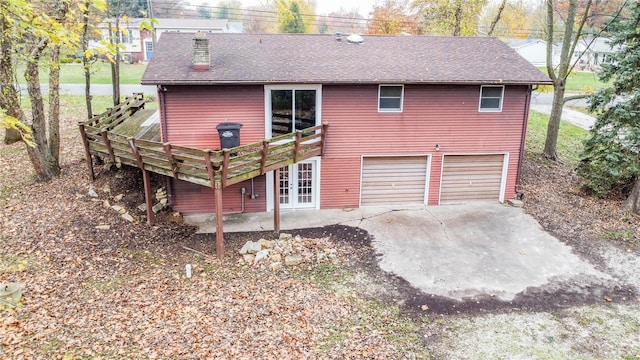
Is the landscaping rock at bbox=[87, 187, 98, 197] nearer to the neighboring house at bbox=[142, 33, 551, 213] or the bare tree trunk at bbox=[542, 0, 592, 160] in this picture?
the neighboring house at bbox=[142, 33, 551, 213]

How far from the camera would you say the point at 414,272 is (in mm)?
10562

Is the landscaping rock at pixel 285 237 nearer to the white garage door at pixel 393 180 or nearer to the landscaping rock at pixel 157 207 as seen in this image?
the white garage door at pixel 393 180

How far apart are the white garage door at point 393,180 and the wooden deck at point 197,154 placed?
6.61ft

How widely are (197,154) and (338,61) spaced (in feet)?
19.4

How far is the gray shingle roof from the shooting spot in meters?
12.9

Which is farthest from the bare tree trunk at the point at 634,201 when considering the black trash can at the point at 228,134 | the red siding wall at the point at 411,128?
the black trash can at the point at 228,134

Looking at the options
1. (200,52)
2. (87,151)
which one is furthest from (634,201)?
(87,151)

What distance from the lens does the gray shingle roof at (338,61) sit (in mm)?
12875

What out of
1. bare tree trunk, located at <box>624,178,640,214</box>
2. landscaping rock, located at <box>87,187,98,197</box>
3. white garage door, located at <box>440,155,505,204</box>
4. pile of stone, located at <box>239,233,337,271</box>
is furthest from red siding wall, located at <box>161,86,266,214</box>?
bare tree trunk, located at <box>624,178,640,214</box>

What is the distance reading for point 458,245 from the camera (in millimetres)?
11984

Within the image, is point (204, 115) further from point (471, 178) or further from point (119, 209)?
point (471, 178)

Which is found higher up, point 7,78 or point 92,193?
point 7,78

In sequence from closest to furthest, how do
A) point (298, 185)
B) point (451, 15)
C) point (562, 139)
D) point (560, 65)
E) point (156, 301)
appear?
point (156, 301) → point (298, 185) → point (560, 65) → point (562, 139) → point (451, 15)

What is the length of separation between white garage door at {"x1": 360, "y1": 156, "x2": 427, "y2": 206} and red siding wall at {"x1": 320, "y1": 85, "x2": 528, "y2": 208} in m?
0.31
